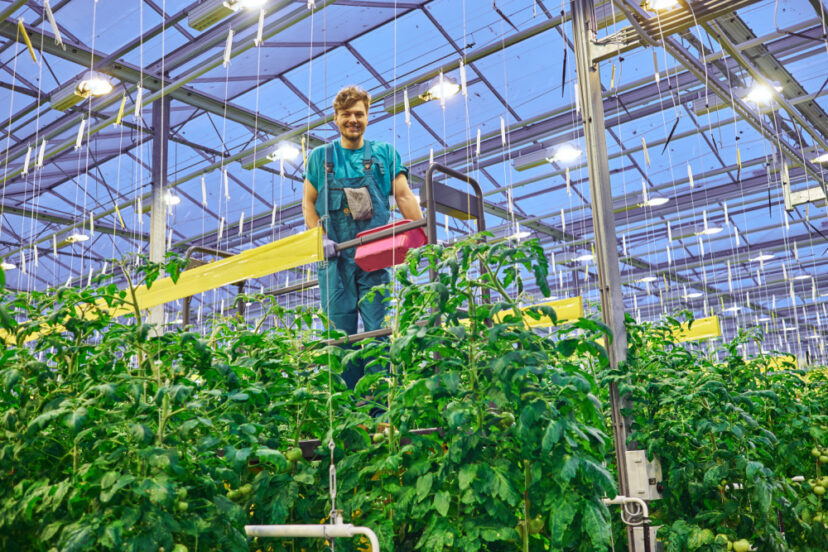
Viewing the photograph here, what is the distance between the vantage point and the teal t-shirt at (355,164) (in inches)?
130

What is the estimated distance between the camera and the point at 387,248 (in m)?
2.88

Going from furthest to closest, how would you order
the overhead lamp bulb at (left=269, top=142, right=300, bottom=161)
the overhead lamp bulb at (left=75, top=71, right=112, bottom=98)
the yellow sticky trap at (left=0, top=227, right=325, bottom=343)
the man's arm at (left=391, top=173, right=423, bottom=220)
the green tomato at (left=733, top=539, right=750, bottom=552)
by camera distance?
the overhead lamp bulb at (left=269, top=142, right=300, bottom=161), the overhead lamp bulb at (left=75, top=71, right=112, bottom=98), the man's arm at (left=391, top=173, right=423, bottom=220), the yellow sticky trap at (left=0, top=227, right=325, bottom=343), the green tomato at (left=733, top=539, right=750, bottom=552)

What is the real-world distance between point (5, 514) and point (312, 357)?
3.04 ft

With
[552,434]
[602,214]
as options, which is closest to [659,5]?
A: [602,214]

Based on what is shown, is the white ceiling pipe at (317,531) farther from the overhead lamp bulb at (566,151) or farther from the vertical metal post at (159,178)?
the vertical metal post at (159,178)

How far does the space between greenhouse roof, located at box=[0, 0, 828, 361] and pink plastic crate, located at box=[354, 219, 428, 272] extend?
1606 millimetres

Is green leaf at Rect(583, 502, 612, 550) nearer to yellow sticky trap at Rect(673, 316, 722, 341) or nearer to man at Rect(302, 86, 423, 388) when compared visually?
man at Rect(302, 86, 423, 388)

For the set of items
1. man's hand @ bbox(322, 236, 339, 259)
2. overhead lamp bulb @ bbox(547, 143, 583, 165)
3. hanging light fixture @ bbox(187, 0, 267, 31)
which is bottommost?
man's hand @ bbox(322, 236, 339, 259)

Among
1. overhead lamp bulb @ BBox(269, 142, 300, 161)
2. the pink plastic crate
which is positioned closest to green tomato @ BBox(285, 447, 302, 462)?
the pink plastic crate

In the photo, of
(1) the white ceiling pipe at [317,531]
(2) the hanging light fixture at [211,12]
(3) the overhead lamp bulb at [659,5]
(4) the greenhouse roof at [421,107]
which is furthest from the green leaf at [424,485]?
(2) the hanging light fixture at [211,12]

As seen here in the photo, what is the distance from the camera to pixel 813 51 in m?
7.02

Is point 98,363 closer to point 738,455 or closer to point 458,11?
point 738,455

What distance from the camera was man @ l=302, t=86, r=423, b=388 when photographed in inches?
124

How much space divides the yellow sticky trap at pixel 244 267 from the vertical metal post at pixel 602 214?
56.8 inches
